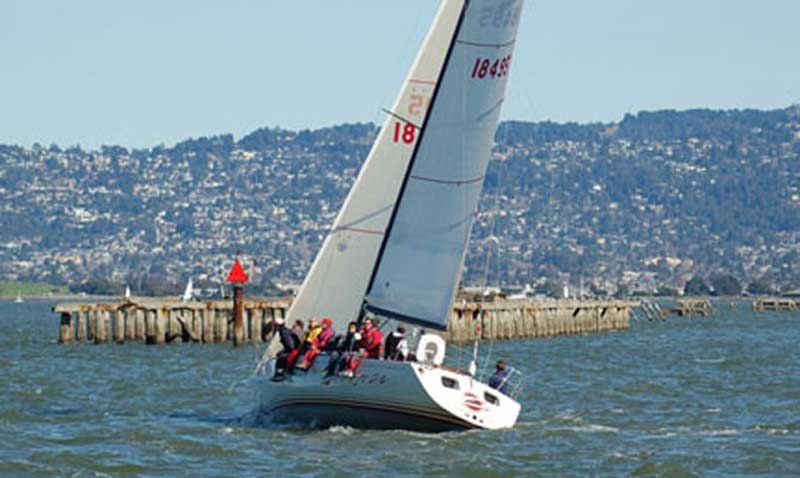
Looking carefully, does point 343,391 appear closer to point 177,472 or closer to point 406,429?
point 406,429

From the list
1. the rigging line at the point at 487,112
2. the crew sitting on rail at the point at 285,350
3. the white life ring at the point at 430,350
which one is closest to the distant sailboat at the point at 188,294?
the crew sitting on rail at the point at 285,350

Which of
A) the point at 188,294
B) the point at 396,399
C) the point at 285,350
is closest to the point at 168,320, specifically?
the point at 188,294

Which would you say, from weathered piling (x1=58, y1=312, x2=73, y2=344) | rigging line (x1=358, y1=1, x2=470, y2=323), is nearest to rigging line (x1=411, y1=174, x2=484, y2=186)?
rigging line (x1=358, y1=1, x2=470, y2=323)

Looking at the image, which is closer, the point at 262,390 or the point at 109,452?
the point at 109,452

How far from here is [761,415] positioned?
109 feet

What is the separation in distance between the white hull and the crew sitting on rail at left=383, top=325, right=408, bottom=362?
24.1 inches

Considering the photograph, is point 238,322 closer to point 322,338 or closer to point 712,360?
point 712,360

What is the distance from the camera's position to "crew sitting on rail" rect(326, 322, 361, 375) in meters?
28.2

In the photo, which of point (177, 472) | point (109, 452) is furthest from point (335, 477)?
point (109, 452)

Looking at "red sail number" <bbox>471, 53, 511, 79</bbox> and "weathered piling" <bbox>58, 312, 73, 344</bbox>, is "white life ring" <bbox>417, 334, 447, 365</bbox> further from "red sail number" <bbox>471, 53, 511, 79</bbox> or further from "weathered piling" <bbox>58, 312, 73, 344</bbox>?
"weathered piling" <bbox>58, 312, 73, 344</bbox>

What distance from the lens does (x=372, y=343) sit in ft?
93.1

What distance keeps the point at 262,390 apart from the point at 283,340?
1092 mm

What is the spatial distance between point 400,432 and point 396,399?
630 millimetres

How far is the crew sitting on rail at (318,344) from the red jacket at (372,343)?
0.97 metres
